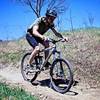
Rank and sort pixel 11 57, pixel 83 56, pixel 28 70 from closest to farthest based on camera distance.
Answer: pixel 28 70 → pixel 83 56 → pixel 11 57

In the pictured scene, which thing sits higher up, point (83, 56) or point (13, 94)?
point (83, 56)

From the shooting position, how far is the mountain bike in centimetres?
729

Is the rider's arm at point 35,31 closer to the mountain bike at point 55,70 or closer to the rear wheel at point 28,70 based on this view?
the mountain bike at point 55,70

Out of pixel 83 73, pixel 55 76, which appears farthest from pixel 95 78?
pixel 55 76

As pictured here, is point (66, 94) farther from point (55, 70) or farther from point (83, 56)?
point (83, 56)

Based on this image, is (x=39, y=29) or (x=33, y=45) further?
(x=33, y=45)

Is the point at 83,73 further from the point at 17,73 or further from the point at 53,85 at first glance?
the point at 17,73

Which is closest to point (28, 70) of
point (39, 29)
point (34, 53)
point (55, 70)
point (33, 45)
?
point (34, 53)

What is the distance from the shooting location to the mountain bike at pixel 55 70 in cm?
729

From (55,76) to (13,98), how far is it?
6.59ft

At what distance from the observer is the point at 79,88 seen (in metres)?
7.91

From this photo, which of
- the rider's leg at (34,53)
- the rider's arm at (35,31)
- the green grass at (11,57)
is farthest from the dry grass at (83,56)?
the rider's arm at (35,31)

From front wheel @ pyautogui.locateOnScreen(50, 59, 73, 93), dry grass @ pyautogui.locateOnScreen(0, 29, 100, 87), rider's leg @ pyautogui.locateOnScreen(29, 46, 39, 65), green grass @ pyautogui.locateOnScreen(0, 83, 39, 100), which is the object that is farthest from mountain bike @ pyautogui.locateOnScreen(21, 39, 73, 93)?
green grass @ pyautogui.locateOnScreen(0, 83, 39, 100)

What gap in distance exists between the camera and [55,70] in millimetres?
7570
